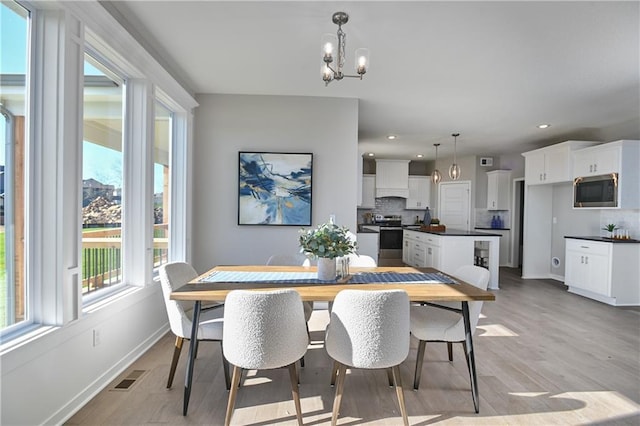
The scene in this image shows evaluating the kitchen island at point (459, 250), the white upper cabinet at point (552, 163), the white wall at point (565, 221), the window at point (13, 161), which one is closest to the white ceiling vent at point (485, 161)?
the white upper cabinet at point (552, 163)

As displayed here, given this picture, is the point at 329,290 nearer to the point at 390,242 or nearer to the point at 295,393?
the point at 295,393

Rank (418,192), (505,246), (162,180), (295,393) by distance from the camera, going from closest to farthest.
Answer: (295,393), (162,180), (505,246), (418,192)

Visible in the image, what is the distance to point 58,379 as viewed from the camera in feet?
5.98

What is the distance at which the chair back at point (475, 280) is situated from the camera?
7.22ft

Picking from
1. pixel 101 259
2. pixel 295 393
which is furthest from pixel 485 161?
pixel 101 259

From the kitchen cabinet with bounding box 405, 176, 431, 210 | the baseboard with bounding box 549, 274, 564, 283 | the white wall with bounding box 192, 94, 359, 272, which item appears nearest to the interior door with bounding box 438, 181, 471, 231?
the kitchen cabinet with bounding box 405, 176, 431, 210

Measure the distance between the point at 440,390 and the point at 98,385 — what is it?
2303mm

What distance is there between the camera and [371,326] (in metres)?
1.73

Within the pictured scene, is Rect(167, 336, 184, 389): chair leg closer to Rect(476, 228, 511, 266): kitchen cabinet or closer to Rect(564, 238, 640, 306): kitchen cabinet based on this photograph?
Rect(564, 238, 640, 306): kitchen cabinet

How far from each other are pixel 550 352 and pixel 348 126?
122 inches

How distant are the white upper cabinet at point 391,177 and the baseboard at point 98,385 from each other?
21.0ft

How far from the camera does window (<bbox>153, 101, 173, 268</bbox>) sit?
10.5 ft

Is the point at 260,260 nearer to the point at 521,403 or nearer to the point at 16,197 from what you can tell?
the point at 16,197

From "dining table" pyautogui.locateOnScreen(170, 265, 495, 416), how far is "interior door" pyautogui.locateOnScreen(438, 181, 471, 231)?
5835mm
